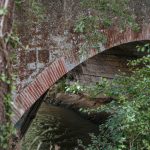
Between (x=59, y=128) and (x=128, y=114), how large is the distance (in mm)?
7085

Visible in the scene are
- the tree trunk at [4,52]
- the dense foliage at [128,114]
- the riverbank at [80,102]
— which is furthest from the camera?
→ the riverbank at [80,102]

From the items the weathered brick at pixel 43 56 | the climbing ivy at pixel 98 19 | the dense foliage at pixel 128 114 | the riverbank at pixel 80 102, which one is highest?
the climbing ivy at pixel 98 19

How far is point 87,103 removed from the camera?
13.1 meters

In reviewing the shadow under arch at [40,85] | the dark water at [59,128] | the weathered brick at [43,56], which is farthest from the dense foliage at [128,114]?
the dark water at [59,128]

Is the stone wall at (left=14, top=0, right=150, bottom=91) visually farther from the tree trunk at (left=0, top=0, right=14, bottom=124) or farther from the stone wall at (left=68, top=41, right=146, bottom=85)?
the stone wall at (left=68, top=41, right=146, bottom=85)

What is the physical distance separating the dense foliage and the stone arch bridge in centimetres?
63

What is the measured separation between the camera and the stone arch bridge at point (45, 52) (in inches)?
226

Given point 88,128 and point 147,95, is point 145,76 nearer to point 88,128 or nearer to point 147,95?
point 147,95

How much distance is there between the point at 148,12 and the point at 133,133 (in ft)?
11.0

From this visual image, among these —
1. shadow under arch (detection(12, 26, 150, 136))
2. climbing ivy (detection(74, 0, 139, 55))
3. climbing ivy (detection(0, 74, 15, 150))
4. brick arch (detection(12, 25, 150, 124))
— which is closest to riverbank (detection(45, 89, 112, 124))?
climbing ivy (detection(74, 0, 139, 55))

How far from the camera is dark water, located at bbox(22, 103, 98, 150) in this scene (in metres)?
9.77

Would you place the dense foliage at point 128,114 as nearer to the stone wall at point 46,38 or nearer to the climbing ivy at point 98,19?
the stone wall at point 46,38

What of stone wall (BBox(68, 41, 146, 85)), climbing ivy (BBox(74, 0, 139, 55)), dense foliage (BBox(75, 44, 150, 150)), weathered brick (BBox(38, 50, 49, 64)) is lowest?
stone wall (BBox(68, 41, 146, 85))

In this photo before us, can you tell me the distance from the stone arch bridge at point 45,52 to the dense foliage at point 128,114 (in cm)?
63
